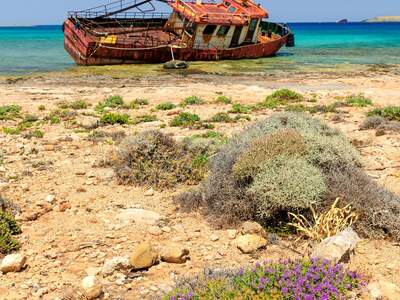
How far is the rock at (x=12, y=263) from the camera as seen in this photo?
169 inches

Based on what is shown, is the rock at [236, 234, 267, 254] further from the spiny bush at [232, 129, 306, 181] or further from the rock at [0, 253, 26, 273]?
the rock at [0, 253, 26, 273]

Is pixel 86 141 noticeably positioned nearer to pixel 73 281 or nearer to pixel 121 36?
pixel 73 281

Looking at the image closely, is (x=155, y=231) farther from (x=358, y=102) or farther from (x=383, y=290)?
(x=358, y=102)

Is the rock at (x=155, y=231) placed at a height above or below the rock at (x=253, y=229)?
below

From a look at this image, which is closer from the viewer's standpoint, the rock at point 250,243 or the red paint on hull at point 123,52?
the rock at point 250,243

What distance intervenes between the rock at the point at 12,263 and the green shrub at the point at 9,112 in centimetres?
744

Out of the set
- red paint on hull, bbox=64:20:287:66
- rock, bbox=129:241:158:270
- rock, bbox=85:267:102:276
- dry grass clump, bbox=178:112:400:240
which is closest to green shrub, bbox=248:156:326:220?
dry grass clump, bbox=178:112:400:240

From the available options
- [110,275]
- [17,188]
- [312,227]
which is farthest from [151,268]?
[17,188]

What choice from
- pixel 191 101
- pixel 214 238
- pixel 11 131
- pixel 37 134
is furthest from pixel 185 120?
pixel 214 238

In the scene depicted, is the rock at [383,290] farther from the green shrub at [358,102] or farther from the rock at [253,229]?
the green shrub at [358,102]

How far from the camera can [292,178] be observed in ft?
16.9

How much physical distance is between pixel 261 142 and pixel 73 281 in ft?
9.17

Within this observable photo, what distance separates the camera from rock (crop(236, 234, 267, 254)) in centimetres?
470

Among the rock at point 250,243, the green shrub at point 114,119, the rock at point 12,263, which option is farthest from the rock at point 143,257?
the green shrub at point 114,119
